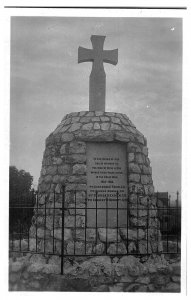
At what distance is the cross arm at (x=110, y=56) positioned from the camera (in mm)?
7793

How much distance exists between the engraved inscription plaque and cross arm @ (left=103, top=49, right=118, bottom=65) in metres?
1.59

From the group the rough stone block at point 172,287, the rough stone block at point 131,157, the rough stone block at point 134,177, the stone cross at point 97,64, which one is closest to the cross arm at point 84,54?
the stone cross at point 97,64

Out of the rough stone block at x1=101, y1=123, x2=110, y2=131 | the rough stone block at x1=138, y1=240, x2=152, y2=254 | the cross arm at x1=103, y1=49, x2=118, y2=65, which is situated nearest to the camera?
the rough stone block at x1=138, y1=240, x2=152, y2=254

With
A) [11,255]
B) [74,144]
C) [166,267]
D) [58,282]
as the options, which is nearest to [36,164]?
[74,144]

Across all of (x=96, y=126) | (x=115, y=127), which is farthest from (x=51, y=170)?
(x=115, y=127)

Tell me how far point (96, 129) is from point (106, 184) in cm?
97

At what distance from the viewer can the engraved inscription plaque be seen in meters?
7.08

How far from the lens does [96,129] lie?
24.1 ft

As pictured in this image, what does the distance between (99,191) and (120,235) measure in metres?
0.80

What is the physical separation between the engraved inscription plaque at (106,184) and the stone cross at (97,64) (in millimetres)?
853

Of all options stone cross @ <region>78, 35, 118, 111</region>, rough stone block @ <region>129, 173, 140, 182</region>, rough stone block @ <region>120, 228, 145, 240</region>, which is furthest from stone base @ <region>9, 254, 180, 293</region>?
stone cross @ <region>78, 35, 118, 111</region>

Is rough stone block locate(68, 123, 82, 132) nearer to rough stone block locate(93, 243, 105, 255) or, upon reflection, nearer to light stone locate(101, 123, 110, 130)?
light stone locate(101, 123, 110, 130)

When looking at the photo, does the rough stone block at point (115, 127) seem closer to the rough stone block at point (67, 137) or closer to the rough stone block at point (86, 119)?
the rough stone block at point (86, 119)
